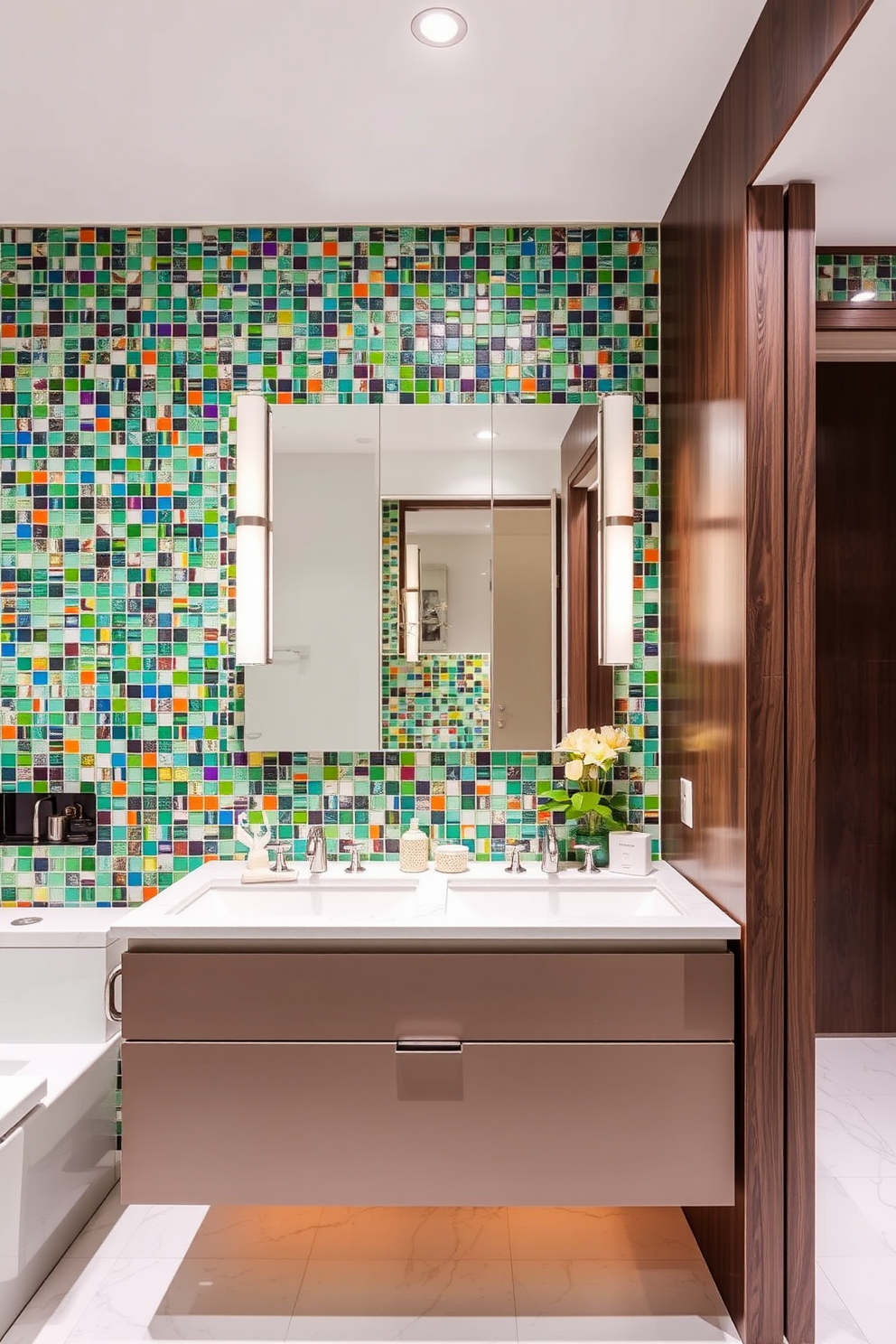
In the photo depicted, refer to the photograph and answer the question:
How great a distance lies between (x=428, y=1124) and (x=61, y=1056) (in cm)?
97

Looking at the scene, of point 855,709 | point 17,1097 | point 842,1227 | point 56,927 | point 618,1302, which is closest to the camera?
point 17,1097

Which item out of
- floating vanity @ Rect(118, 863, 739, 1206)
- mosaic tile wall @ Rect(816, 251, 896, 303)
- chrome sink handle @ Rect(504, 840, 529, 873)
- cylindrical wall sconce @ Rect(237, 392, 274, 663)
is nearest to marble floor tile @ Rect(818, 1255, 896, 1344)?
floating vanity @ Rect(118, 863, 739, 1206)

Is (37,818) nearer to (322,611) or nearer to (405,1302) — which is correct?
(322,611)

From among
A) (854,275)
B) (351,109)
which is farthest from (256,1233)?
(854,275)

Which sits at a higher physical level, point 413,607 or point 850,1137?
point 413,607

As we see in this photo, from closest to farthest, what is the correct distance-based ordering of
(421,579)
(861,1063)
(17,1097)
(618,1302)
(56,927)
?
(17,1097), (618,1302), (56,927), (421,579), (861,1063)

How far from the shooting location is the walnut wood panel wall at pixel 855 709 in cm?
288

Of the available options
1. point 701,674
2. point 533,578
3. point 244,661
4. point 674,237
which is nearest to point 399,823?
point 244,661

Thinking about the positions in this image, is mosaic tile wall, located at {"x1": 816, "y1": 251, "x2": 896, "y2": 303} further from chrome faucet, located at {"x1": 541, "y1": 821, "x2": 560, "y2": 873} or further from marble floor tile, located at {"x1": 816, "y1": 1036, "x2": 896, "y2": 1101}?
marble floor tile, located at {"x1": 816, "y1": 1036, "x2": 896, "y2": 1101}

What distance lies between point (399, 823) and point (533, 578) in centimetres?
76

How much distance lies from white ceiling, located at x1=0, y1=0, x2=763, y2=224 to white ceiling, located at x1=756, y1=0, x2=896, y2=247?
0.25 metres

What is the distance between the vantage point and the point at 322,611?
7.41ft

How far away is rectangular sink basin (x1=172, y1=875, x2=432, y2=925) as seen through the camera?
206 cm

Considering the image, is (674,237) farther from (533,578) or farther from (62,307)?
(62,307)
